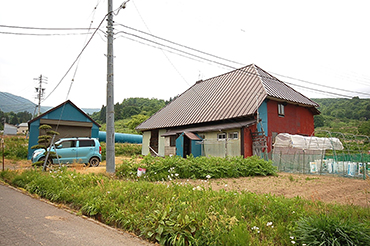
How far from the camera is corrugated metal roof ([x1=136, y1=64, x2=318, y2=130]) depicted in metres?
18.8

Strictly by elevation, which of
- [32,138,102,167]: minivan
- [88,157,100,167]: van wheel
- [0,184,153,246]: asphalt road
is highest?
[32,138,102,167]: minivan

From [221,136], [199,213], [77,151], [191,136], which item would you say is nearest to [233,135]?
[221,136]

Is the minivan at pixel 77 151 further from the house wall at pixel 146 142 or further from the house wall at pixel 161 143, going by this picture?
the house wall at pixel 146 142

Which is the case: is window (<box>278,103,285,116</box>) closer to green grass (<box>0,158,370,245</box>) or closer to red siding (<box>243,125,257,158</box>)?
red siding (<box>243,125,257,158</box>)

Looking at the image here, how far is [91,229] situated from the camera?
4766 millimetres

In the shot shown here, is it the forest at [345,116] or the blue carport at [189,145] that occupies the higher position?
the forest at [345,116]

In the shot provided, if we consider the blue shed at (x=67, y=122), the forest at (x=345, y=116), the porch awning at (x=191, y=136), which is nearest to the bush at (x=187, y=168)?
the porch awning at (x=191, y=136)

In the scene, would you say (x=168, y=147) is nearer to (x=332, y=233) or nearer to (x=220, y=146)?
(x=220, y=146)

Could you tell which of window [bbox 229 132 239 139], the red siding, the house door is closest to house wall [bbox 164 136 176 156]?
the house door

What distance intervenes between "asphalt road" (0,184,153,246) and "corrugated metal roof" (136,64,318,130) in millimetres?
13903

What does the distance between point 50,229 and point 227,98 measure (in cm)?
1798

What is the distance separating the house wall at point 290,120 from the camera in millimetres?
18750

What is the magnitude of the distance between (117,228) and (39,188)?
4285 millimetres

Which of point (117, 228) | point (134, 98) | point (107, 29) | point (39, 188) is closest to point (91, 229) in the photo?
point (117, 228)
